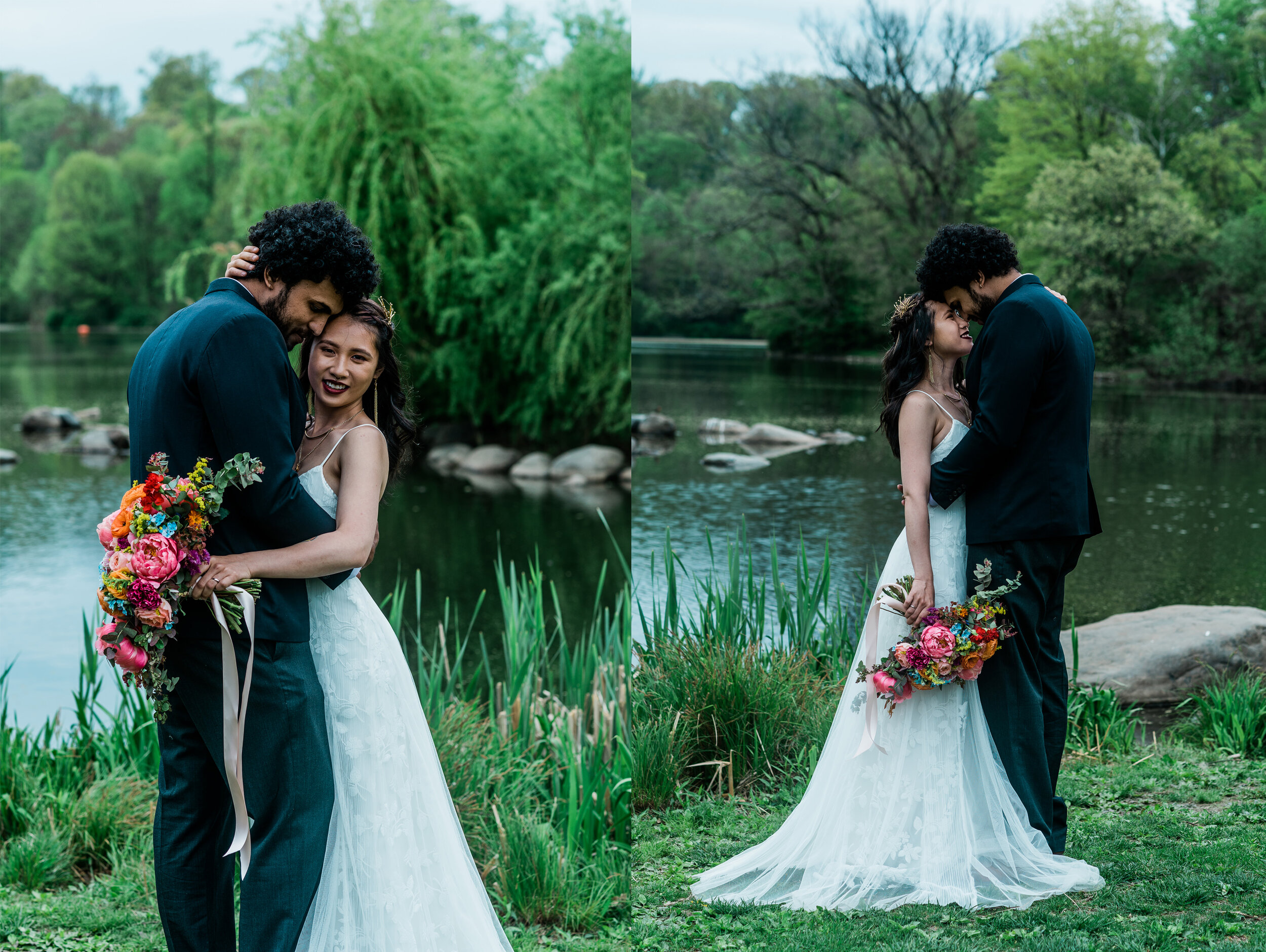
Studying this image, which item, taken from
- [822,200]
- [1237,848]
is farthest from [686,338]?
[1237,848]

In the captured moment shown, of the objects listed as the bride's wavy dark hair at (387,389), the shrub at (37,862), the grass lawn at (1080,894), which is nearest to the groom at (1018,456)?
the grass lawn at (1080,894)

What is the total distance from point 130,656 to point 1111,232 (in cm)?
572

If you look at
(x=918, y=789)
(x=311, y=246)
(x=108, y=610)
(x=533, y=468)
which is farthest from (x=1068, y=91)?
(x=533, y=468)

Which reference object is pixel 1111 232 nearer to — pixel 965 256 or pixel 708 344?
pixel 708 344

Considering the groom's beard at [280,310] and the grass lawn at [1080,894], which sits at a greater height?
the groom's beard at [280,310]

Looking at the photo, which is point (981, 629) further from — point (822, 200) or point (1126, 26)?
point (1126, 26)

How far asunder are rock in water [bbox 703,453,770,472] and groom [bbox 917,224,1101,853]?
1908mm

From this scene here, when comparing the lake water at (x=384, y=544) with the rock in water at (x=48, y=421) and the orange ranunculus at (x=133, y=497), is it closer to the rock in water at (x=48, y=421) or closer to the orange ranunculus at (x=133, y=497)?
the rock in water at (x=48, y=421)

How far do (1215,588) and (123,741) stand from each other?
5.25 meters

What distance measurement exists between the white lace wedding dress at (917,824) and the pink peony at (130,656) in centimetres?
181

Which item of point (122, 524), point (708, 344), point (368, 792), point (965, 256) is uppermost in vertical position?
point (965, 256)

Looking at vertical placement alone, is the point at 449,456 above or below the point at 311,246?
below

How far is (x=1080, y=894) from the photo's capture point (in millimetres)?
3102

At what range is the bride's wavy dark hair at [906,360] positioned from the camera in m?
3.27
